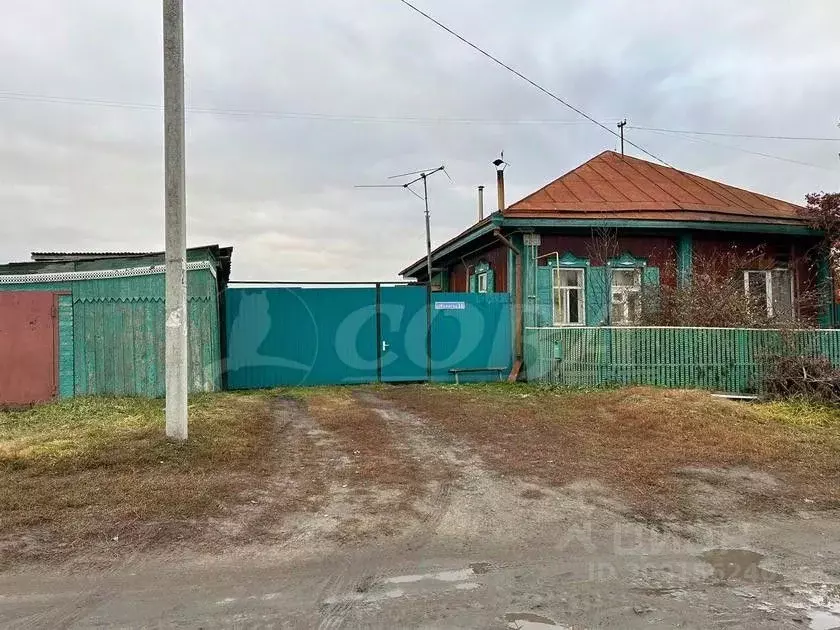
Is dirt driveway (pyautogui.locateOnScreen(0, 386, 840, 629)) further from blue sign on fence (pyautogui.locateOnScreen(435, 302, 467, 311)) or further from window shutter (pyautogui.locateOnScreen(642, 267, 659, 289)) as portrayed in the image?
window shutter (pyautogui.locateOnScreen(642, 267, 659, 289))

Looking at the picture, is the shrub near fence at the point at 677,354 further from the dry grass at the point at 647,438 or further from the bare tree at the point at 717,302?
the dry grass at the point at 647,438

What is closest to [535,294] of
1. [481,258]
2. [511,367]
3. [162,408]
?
[511,367]

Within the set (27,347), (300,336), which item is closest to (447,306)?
(300,336)

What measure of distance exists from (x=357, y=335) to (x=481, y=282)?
5215 millimetres

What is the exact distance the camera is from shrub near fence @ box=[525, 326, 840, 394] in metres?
11.4

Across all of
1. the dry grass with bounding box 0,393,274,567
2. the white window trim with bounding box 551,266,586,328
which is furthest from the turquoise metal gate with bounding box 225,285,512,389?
the dry grass with bounding box 0,393,274,567

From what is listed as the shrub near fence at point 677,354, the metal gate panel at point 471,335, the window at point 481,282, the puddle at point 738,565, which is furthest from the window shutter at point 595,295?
the puddle at point 738,565

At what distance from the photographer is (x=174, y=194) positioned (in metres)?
6.97

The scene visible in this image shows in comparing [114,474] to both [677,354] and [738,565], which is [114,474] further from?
[677,354]

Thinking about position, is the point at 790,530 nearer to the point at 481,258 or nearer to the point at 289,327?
the point at 289,327

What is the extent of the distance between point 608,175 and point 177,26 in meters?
12.8

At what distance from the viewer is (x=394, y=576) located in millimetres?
3848

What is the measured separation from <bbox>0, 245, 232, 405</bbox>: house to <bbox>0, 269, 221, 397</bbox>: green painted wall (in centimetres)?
1

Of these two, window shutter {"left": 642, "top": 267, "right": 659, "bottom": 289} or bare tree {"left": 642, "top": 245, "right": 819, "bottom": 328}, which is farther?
window shutter {"left": 642, "top": 267, "right": 659, "bottom": 289}
